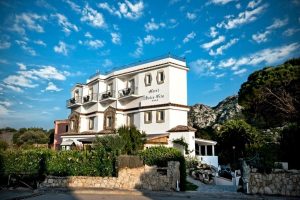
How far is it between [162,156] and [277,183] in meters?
7.03

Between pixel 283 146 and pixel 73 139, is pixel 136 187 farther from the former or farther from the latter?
pixel 73 139

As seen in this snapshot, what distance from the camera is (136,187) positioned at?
17.7 metres

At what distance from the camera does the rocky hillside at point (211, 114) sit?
61.7 m

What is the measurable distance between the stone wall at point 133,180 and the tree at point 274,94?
11610 mm

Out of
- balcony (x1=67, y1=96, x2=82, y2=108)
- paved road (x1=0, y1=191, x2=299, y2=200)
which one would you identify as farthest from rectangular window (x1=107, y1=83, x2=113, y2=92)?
paved road (x1=0, y1=191, x2=299, y2=200)

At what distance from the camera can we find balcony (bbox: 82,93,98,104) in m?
40.4

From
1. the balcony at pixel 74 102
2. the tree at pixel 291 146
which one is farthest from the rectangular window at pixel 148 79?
the tree at pixel 291 146

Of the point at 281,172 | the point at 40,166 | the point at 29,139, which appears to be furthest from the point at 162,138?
the point at 29,139

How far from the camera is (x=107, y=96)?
124 ft

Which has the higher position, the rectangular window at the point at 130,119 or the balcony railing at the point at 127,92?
the balcony railing at the point at 127,92

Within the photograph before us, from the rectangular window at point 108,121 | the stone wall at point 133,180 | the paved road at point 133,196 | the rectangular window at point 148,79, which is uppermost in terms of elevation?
the rectangular window at point 148,79

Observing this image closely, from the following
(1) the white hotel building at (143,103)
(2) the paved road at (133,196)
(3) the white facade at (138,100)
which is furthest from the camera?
(3) the white facade at (138,100)

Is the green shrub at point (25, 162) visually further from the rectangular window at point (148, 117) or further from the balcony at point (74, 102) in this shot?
the balcony at point (74, 102)

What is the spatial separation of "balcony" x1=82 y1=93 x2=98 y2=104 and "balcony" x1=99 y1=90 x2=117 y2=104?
140cm
